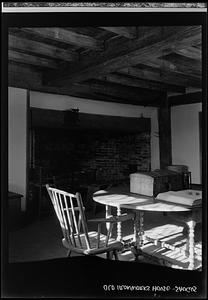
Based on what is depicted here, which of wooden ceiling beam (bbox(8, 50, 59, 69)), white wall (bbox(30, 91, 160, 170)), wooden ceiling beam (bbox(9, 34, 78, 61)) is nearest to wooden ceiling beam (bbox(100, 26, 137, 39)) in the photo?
wooden ceiling beam (bbox(9, 34, 78, 61))

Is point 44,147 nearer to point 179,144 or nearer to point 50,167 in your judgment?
point 50,167

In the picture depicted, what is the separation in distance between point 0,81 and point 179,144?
9.18 feet

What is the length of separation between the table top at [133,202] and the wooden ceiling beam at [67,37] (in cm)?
126

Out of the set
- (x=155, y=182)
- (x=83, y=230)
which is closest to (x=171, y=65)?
(x=155, y=182)

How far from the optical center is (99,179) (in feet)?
13.4

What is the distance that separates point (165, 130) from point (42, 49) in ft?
5.42

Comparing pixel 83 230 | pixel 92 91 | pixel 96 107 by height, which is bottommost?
pixel 83 230

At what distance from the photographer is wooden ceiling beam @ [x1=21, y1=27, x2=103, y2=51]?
2002 mm

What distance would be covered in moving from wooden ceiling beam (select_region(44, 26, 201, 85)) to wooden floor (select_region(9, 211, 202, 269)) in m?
1.47

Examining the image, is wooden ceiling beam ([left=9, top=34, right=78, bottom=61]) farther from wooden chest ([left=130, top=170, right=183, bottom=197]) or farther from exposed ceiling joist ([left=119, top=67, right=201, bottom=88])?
wooden chest ([left=130, top=170, right=183, bottom=197])

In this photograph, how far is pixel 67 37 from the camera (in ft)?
7.35

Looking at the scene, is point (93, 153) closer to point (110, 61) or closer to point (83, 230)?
point (110, 61)

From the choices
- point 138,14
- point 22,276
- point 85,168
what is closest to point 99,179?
point 85,168

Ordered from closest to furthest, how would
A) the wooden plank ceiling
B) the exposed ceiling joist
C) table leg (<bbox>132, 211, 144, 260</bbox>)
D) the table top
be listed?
the table top, the wooden plank ceiling, table leg (<bbox>132, 211, 144, 260</bbox>), the exposed ceiling joist
